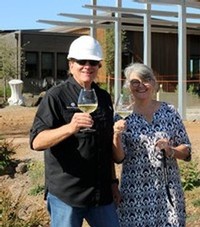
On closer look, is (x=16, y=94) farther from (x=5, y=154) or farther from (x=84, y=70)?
(x=84, y=70)

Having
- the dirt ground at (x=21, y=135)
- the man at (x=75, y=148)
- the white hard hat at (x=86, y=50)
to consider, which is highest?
the white hard hat at (x=86, y=50)

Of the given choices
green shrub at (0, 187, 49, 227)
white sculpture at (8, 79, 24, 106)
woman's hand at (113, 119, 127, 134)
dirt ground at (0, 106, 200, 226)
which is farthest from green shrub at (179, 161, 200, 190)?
white sculpture at (8, 79, 24, 106)

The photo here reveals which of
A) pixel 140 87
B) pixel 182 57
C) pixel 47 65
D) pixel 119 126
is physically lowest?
pixel 119 126

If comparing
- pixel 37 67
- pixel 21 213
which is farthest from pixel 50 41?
pixel 21 213

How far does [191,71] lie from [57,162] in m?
40.6

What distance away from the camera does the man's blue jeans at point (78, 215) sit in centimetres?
391

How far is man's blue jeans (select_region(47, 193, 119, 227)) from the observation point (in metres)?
3.91

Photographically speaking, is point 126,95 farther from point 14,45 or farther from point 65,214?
point 14,45

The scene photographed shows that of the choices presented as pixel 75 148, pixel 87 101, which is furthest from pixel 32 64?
pixel 87 101

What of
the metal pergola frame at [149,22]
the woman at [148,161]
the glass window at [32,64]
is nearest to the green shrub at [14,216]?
the woman at [148,161]

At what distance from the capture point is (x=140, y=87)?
4.15 m

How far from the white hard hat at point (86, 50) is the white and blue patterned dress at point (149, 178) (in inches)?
22.2

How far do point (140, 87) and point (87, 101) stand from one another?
595 millimetres

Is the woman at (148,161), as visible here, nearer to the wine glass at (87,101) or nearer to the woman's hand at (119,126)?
the woman's hand at (119,126)
